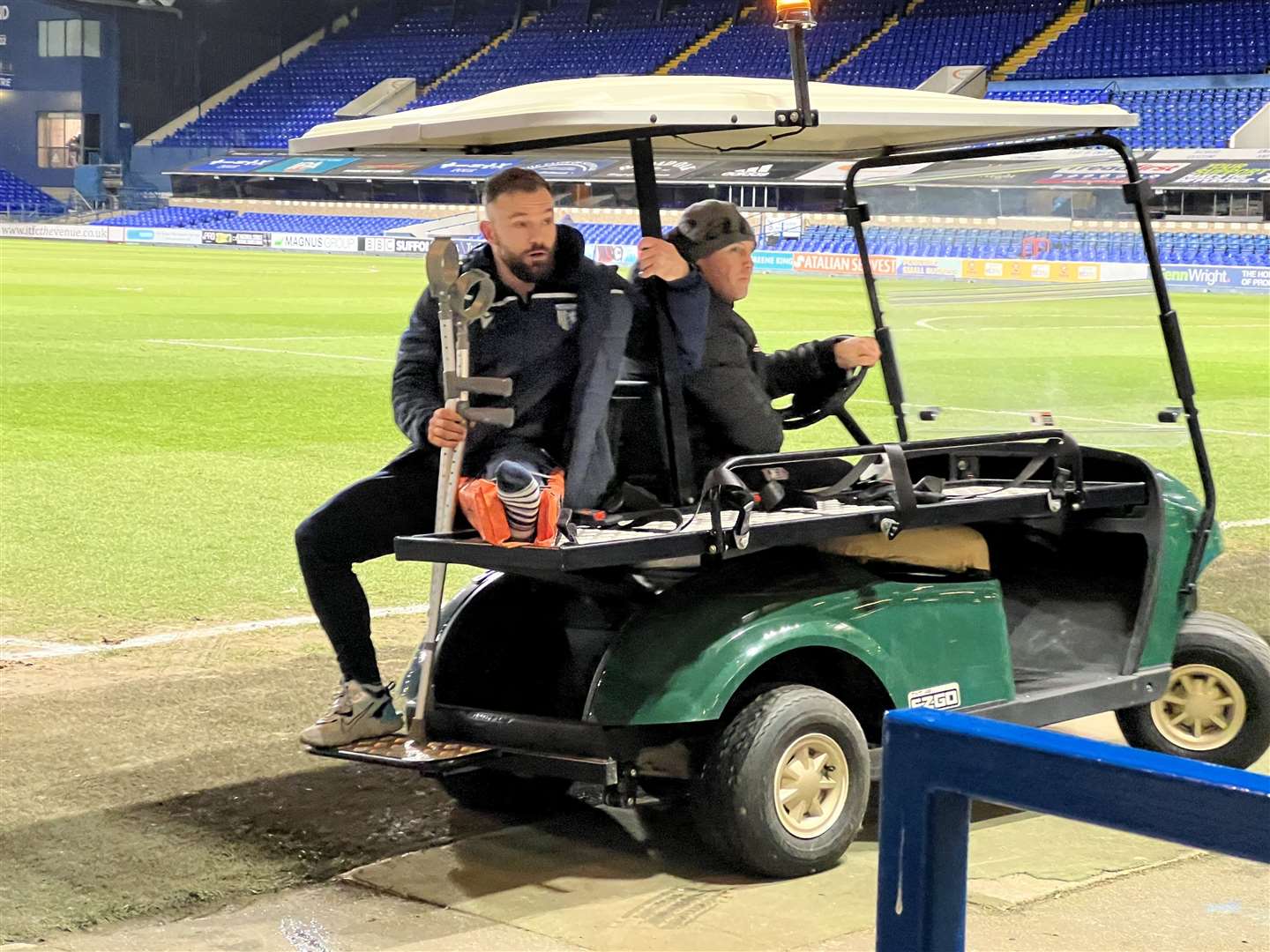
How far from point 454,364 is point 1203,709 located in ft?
8.08

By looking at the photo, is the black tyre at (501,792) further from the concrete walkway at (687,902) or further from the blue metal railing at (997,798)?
the blue metal railing at (997,798)

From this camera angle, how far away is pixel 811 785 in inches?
167

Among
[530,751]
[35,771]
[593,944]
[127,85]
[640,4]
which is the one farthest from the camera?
[127,85]

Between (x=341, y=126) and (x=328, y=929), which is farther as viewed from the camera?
(x=341, y=126)

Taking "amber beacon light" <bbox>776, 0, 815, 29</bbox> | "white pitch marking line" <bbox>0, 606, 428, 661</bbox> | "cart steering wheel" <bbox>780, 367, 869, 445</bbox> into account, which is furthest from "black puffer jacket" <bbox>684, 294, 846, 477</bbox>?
"white pitch marking line" <bbox>0, 606, 428, 661</bbox>

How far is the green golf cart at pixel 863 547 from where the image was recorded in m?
4.15

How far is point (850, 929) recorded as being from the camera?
12.8 feet

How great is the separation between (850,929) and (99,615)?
13.3ft

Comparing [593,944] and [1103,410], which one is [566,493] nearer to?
[593,944]

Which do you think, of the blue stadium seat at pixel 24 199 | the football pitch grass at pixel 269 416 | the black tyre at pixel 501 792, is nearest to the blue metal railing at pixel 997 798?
the black tyre at pixel 501 792

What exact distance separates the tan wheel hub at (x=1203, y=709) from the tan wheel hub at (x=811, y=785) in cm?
135

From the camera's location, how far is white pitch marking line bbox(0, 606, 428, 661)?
6367 millimetres

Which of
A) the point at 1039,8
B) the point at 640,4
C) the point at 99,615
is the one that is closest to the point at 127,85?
the point at 640,4

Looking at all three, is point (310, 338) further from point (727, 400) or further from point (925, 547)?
point (925, 547)
